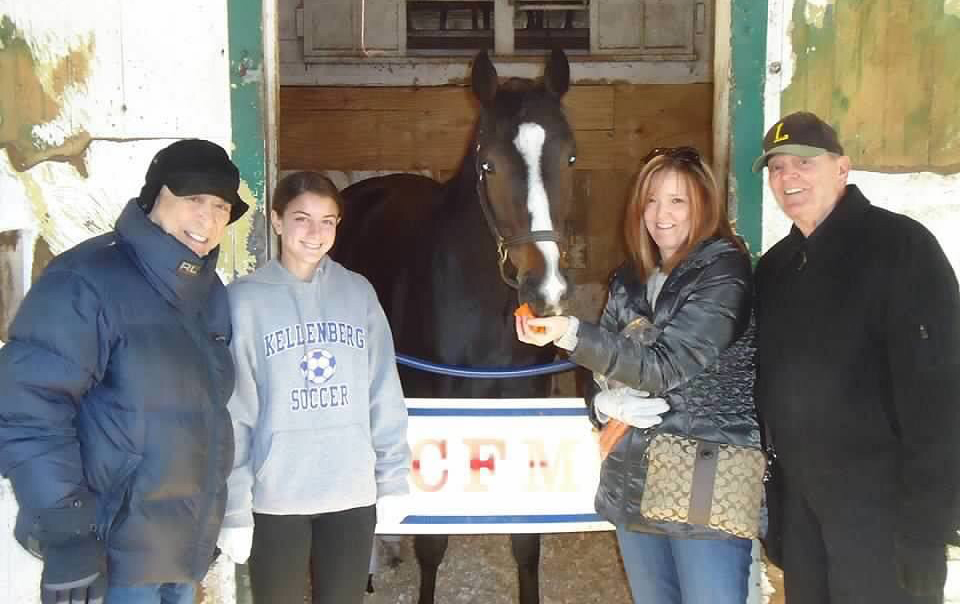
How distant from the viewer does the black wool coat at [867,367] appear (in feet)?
5.09

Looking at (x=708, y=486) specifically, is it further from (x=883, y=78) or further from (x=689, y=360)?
(x=883, y=78)

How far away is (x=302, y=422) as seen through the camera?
1.88 metres

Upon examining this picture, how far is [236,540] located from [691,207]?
4.12 ft

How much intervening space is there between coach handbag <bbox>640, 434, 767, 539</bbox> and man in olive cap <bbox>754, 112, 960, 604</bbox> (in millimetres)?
81

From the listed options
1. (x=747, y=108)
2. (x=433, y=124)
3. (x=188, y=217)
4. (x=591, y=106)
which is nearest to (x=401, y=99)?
(x=433, y=124)

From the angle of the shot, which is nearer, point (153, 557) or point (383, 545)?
point (153, 557)

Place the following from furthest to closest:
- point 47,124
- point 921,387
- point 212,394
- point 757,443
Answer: point 47,124
point 757,443
point 212,394
point 921,387

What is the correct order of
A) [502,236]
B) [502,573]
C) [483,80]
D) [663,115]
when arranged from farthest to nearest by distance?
[663,115], [502,573], [483,80], [502,236]

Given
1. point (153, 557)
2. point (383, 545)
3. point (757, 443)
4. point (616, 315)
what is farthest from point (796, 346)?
point (383, 545)

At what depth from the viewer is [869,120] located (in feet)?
7.95

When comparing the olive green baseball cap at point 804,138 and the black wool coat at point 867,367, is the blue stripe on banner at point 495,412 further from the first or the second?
the olive green baseball cap at point 804,138

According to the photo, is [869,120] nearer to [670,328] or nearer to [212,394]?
[670,328]

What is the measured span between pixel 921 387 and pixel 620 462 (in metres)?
0.66

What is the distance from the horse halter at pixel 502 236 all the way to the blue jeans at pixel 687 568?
2.78ft
